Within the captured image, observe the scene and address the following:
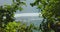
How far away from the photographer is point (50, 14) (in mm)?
7398

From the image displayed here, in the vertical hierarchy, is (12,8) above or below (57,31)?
above

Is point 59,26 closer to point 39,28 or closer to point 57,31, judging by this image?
point 57,31

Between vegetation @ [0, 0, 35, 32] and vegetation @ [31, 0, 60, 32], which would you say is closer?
vegetation @ [31, 0, 60, 32]

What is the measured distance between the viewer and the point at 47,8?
24.7 ft

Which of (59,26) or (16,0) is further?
(16,0)

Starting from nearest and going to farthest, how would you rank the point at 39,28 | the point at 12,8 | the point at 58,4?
the point at 58,4
the point at 39,28
the point at 12,8

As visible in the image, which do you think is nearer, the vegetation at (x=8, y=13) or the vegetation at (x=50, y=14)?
the vegetation at (x=50, y=14)

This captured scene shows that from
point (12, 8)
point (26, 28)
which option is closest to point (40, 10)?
point (26, 28)

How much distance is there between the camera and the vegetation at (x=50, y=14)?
7184mm

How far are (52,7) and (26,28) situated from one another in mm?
1373

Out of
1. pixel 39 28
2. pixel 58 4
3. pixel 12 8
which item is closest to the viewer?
pixel 58 4

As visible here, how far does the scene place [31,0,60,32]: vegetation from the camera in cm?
718

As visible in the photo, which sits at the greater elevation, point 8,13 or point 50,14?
point 50,14

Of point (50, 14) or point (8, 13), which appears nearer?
point (50, 14)
